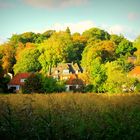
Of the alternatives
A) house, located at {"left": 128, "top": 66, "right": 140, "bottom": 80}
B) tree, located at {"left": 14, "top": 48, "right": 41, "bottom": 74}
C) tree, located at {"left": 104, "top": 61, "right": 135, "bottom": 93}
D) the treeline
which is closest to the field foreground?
tree, located at {"left": 104, "top": 61, "right": 135, "bottom": 93}

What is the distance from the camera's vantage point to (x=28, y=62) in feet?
233

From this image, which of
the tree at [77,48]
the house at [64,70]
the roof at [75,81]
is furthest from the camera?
the tree at [77,48]

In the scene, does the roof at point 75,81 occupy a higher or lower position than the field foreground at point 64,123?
higher

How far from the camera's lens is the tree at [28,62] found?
70.7 m

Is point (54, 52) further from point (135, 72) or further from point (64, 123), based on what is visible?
point (64, 123)

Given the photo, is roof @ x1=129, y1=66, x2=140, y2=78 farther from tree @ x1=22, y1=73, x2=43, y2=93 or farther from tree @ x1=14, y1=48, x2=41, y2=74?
tree @ x1=22, y1=73, x2=43, y2=93

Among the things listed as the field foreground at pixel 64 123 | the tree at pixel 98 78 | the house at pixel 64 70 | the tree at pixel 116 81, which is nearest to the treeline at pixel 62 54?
the house at pixel 64 70

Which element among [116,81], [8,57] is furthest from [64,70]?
[116,81]

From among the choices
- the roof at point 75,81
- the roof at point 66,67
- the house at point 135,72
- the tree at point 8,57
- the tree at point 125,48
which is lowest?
the roof at point 75,81

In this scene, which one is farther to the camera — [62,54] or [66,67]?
[62,54]

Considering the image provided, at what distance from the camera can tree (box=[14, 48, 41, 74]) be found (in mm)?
70688

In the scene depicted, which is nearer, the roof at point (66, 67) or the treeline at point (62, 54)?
the treeline at point (62, 54)

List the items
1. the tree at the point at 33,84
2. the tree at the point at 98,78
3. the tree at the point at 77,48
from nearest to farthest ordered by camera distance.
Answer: the tree at the point at 33,84, the tree at the point at 98,78, the tree at the point at 77,48

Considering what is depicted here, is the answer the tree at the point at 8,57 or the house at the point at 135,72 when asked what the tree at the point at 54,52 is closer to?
the tree at the point at 8,57
